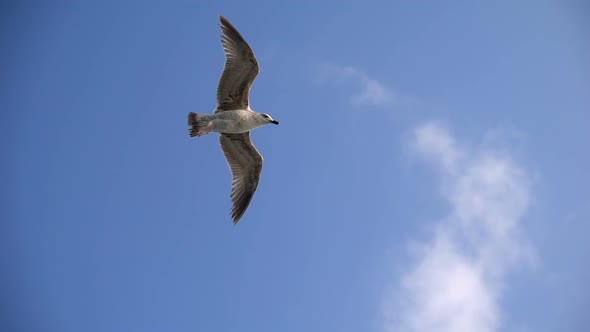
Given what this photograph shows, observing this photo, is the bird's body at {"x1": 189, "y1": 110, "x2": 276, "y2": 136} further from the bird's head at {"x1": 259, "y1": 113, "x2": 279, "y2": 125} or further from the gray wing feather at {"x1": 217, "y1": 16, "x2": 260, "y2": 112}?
the gray wing feather at {"x1": 217, "y1": 16, "x2": 260, "y2": 112}

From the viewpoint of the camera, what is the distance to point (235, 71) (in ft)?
47.9

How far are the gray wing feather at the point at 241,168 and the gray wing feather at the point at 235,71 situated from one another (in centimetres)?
125

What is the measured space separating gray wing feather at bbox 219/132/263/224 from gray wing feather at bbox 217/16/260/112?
4.09ft

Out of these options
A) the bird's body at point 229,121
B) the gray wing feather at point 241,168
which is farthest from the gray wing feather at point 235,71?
the gray wing feather at point 241,168

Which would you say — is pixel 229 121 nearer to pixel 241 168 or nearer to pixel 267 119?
pixel 267 119

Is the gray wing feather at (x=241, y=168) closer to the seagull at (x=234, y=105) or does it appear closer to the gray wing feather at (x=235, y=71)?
the seagull at (x=234, y=105)

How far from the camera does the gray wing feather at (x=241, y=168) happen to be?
16.0 meters

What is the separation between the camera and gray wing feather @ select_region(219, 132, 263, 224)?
1598 centimetres

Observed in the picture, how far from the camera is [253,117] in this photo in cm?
1507

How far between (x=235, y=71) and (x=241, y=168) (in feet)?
9.82

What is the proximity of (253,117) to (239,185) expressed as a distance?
228 centimetres

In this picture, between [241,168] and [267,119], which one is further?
[241,168]

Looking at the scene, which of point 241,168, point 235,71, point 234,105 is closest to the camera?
point 235,71

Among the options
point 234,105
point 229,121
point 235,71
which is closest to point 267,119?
point 234,105
